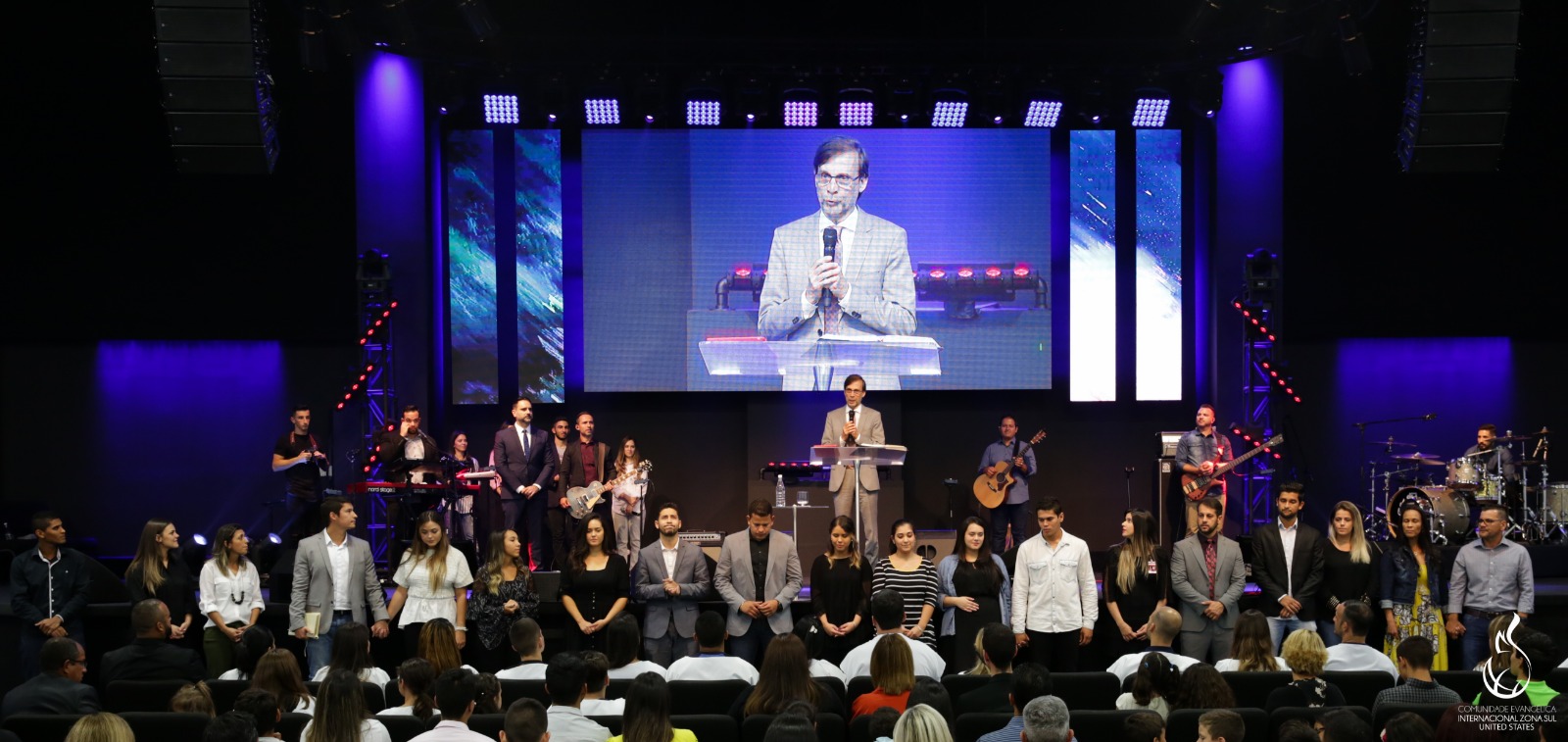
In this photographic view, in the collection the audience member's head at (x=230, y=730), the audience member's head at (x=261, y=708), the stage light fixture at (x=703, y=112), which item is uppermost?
the stage light fixture at (x=703, y=112)

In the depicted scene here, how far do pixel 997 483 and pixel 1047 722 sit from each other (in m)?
8.05

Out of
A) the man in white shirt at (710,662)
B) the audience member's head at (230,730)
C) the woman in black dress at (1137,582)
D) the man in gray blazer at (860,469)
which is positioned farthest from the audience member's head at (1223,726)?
the man in gray blazer at (860,469)

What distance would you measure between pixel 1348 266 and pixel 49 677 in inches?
459

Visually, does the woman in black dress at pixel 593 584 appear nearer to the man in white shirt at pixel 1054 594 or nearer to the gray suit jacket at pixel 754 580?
the gray suit jacket at pixel 754 580

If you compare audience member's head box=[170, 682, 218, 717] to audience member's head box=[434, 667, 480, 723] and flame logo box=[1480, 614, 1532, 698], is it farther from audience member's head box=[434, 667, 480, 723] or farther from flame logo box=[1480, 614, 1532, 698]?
flame logo box=[1480, 614, 1532, 698]

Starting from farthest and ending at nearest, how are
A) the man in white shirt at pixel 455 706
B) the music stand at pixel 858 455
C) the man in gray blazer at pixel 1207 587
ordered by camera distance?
the music stand at pixel 858 455 → the man in gray blazer at pixel 1207 587 → the man in white shirt at pixel 455 706

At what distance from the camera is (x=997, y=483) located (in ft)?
42.8

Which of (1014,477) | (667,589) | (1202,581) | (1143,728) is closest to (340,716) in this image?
(1143,728)

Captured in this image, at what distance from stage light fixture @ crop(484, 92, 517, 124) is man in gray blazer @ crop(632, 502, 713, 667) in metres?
5.82

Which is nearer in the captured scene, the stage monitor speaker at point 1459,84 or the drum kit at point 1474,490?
the stage monitor speaker at point 1459,84

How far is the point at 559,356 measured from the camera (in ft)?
47.3

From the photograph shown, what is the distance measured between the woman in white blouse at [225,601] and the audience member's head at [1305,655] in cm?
620

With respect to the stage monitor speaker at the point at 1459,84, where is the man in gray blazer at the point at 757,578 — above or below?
below

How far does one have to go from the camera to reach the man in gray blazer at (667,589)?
934 cm
